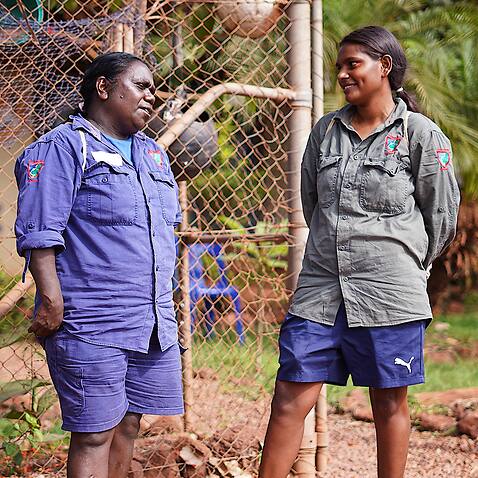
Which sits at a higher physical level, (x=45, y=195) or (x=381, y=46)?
(x=381, y=46)

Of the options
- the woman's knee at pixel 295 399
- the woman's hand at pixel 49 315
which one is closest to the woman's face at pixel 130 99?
the woman's hand at pixel 49 315

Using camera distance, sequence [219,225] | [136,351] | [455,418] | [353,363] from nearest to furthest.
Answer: [136,351] → [353,363] → [455,418] → [219,225]

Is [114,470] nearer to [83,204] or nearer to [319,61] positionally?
[83,204]

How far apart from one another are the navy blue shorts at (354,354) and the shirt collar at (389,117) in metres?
0.68

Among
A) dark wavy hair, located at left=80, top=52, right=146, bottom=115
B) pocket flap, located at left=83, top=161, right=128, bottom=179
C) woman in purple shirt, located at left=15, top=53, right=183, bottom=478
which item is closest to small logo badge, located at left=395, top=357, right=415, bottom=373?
woman in purple shirt, located at left=15, top=53, right=183, bottom=478

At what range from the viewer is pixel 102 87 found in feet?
9.78

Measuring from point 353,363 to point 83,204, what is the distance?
3.69ft

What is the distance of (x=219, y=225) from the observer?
8953 millimetres

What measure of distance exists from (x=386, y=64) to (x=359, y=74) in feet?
0.40

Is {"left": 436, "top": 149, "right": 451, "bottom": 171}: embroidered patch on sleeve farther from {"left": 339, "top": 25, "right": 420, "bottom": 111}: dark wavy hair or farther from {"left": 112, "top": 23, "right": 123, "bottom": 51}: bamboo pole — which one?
{"left": 112, "top": 23, "right": 123, "bottom": 51}: bamboo pole

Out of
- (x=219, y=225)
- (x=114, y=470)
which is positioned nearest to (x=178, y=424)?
(x=114, y=470)

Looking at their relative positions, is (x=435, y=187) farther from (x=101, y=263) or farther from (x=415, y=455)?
(x=415, y=455)

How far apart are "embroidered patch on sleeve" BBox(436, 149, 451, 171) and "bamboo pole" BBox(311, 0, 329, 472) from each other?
1162 millimetres

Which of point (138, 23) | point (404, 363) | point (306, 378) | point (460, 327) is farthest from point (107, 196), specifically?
point (460, 327)
